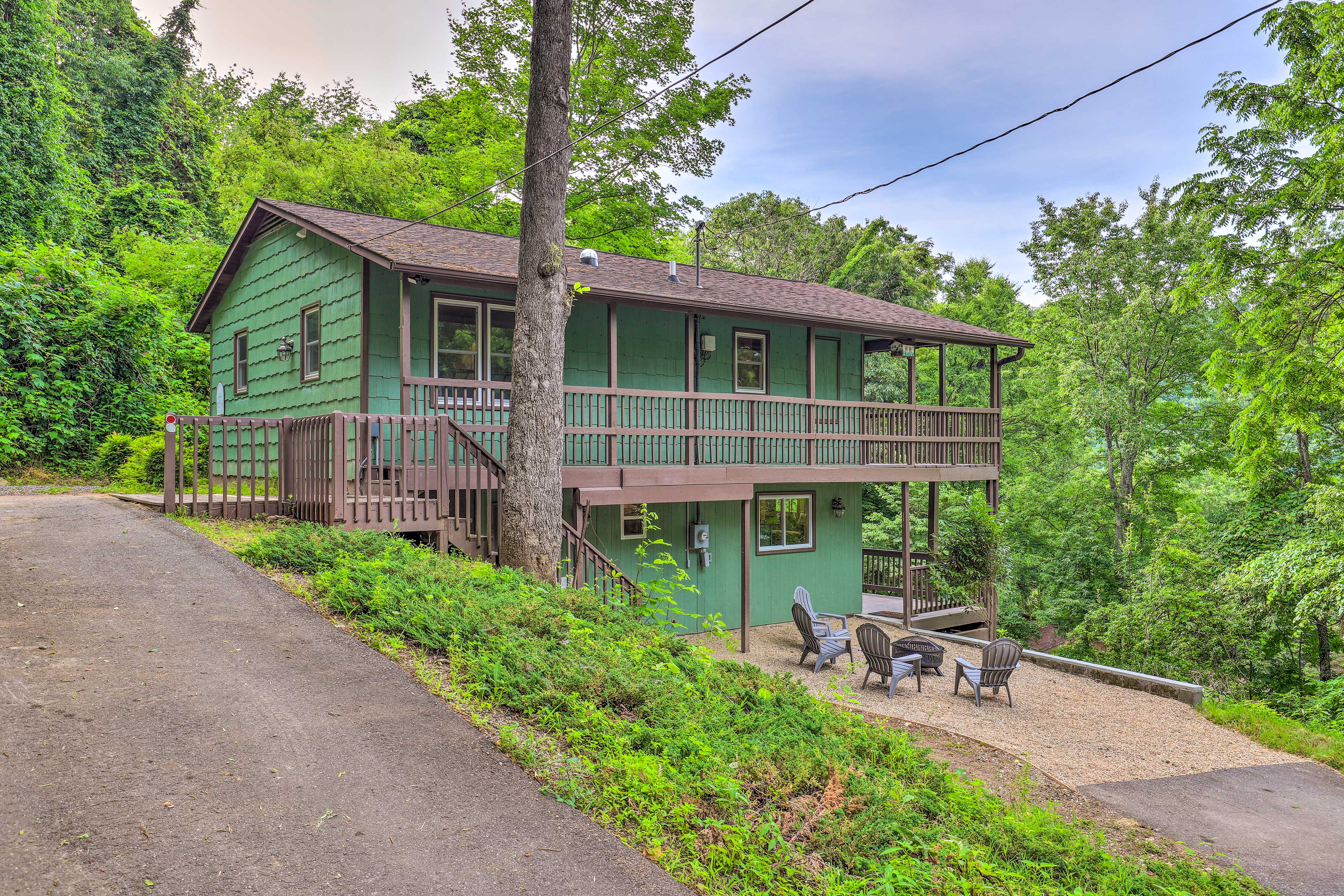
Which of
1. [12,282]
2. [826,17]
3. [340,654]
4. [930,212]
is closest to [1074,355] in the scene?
[930,212]

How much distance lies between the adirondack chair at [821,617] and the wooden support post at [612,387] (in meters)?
3.97

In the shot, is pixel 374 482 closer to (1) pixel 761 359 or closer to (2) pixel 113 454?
(1) pixel 761 359

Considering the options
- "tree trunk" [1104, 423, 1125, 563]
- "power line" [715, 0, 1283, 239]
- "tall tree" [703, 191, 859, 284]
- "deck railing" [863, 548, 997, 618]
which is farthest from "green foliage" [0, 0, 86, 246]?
"tree trunk" [1104, 423, 1125, 563]

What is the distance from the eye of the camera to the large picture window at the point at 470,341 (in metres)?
11.3

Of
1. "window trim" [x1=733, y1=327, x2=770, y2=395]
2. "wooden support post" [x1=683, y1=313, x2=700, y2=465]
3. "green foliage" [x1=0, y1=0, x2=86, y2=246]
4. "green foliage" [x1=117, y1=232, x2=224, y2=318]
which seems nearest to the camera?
"wooden support post" [x1=683, y1=313, x2=700, y2=465]

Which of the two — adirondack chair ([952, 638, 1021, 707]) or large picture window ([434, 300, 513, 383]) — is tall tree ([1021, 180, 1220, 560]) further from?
large picture window ([434, 300, 513, 383])

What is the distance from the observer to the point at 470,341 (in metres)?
11.6

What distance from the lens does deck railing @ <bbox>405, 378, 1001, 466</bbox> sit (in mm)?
10758

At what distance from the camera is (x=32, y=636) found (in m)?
4.98

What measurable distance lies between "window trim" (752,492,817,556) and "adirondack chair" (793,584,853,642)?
837mm

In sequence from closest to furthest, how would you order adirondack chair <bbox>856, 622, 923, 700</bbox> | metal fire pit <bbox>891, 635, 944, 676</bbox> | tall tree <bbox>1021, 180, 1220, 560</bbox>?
adirondack chair <bbox>856, 622, 923, 700</bbox>
metal fire pit <bbox>891, 635, 944, 676</bbox>
tall tree <bbox>1021, 180, 1220, 560</bbox>

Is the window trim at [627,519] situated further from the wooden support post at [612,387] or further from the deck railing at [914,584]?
the deck railing at [914,584]

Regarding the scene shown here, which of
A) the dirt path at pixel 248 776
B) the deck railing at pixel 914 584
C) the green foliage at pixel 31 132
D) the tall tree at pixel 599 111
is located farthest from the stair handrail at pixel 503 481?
the green foliage at pixel 31 132

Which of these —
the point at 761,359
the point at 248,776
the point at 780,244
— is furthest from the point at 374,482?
the point at 780,244
